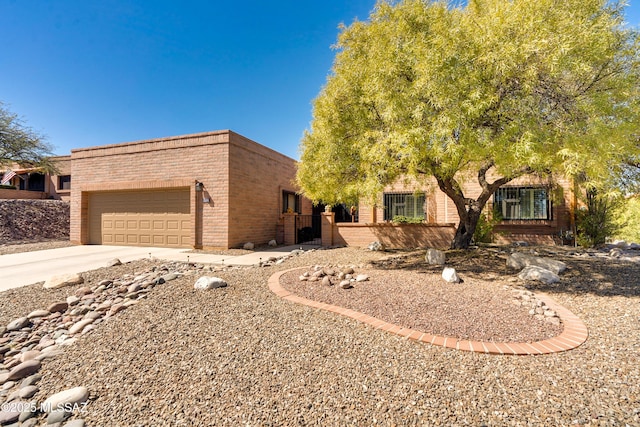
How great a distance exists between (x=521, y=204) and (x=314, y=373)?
41.5 feet

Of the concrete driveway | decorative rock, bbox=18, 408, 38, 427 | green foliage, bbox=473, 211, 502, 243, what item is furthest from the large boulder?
the concrete driveway

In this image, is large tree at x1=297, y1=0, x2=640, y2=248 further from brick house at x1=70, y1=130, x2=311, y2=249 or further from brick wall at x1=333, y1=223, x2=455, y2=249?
brick house at x1=70, y1=130, x2=311, y2=249

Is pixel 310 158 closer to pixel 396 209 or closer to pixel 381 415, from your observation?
pixel 381 415

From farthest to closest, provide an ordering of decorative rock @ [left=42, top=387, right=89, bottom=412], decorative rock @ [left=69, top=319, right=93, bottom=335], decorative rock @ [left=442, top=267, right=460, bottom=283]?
decorative rock @ [left=442, top=267, right=460, bottom=283]
decorative rock @ [left=69, top=319, right=93, bottom=335]
decorative rock @ [left=42, top=387, right=89, bottom=412]

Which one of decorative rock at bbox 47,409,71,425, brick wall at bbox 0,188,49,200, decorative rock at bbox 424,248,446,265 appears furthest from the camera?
brick wall at bbox 0,188,49,200

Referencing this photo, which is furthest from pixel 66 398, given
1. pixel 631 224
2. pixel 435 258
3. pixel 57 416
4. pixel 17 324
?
pixel 631 224

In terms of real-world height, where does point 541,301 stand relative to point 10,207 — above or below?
below

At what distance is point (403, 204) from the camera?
1238 cm

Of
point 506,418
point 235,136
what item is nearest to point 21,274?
point 235,136

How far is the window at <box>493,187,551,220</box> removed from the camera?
11.1 m

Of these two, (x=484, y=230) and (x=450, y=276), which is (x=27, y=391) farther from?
(x=484, y=230)

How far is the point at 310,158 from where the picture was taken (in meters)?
7.06

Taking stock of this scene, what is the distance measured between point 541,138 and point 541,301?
2.70 metres

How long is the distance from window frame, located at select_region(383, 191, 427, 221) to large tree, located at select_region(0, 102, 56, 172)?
2233 cm
